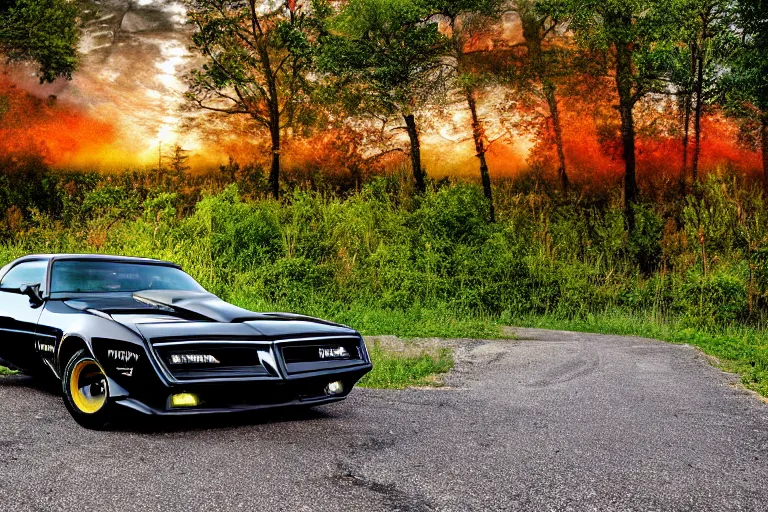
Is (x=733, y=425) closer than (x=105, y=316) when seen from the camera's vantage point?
No

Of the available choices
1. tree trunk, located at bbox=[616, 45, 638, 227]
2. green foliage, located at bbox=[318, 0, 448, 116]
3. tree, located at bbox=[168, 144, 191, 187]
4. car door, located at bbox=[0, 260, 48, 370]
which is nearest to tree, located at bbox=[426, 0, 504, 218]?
green foliage, located at bbox=[318, 0, 448, 116]

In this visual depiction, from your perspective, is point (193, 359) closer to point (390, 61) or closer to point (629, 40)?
point (390, 61)

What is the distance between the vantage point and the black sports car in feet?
16.6

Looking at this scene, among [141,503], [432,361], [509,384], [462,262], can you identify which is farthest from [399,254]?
[141,503]

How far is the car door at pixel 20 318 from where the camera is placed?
635cm

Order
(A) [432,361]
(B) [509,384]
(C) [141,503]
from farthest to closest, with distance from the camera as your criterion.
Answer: (A) [432,361]
(B) [509,384]
(C) [141,503]

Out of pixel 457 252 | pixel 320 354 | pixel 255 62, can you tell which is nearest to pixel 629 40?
pixel 457 252

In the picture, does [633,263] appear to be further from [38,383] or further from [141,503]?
[141,503]

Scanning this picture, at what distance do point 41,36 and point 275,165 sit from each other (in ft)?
32.1

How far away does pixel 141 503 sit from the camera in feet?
13.2

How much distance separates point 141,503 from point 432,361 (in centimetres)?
633

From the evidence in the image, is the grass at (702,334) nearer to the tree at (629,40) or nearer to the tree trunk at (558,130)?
the tree at (629,40)

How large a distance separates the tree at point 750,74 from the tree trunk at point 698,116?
2.29ft

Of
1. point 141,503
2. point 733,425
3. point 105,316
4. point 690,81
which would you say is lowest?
→ point 733,425
